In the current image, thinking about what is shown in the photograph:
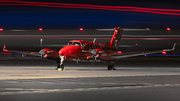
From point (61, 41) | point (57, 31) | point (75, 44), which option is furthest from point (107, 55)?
point (61, 41)

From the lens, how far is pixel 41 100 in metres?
10.7

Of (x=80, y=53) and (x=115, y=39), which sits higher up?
(x=115, y=39)

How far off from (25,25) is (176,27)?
20.1m

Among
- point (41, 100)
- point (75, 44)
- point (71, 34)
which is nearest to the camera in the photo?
point (41, 100)

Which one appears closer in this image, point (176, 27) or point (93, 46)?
point (93, 46)

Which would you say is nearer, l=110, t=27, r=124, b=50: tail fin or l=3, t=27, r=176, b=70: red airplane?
l=3, t=27, r=176, b=70: red airplane

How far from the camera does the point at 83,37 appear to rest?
41.2m

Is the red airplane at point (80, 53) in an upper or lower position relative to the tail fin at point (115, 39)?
lower

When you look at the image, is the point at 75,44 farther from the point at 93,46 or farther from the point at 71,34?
the point at 71,34

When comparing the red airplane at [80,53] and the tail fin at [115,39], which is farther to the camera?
the tail fin at [115,39]

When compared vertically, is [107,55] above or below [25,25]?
below

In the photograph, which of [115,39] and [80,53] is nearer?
[80,53]

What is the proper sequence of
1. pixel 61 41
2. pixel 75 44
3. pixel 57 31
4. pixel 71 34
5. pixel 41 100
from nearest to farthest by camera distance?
pixel 41 100 → pixel 75 44 → pixel 57 31 → pixel 71 34 → pixel 61 41

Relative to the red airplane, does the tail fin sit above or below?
above
